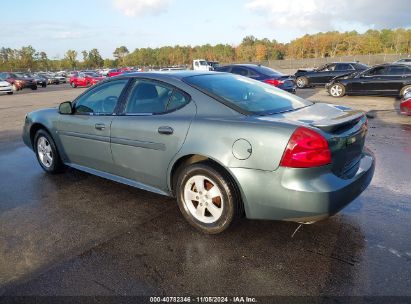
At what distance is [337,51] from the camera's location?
104m

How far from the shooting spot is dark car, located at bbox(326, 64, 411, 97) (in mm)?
14250

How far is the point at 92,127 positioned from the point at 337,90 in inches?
553

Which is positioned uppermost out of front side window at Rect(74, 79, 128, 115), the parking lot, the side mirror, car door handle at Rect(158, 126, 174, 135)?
front side window at Rect(74, 79, 128, 115)

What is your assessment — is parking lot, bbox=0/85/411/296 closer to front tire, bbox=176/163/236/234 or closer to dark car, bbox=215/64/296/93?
front tire, bbox=176/163/236/234

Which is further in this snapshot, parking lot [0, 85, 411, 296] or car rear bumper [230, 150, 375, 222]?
car rear bumper [230, 150, 375, 222]

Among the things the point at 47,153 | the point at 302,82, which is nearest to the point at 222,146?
the point at 47,153

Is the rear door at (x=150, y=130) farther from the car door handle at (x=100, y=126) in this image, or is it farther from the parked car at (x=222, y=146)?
the car door handle at (x=100, y=126)

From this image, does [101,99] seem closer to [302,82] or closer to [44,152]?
[44,152]

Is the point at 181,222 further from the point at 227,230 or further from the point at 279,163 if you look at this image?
the point at 279,163

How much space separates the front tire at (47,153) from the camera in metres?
Result: 5.23

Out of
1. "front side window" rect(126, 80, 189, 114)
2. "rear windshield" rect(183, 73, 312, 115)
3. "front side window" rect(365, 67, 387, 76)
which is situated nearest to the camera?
"rear windshield" rect(183, 73, 312, 115)

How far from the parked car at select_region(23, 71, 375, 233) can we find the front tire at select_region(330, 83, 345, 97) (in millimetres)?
12968

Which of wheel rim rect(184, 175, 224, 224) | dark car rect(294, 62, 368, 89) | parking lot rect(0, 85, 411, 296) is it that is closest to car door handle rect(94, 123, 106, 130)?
parking lot rect(0, 85, 411, 296)

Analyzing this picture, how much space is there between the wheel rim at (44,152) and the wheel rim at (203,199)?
2.73m
